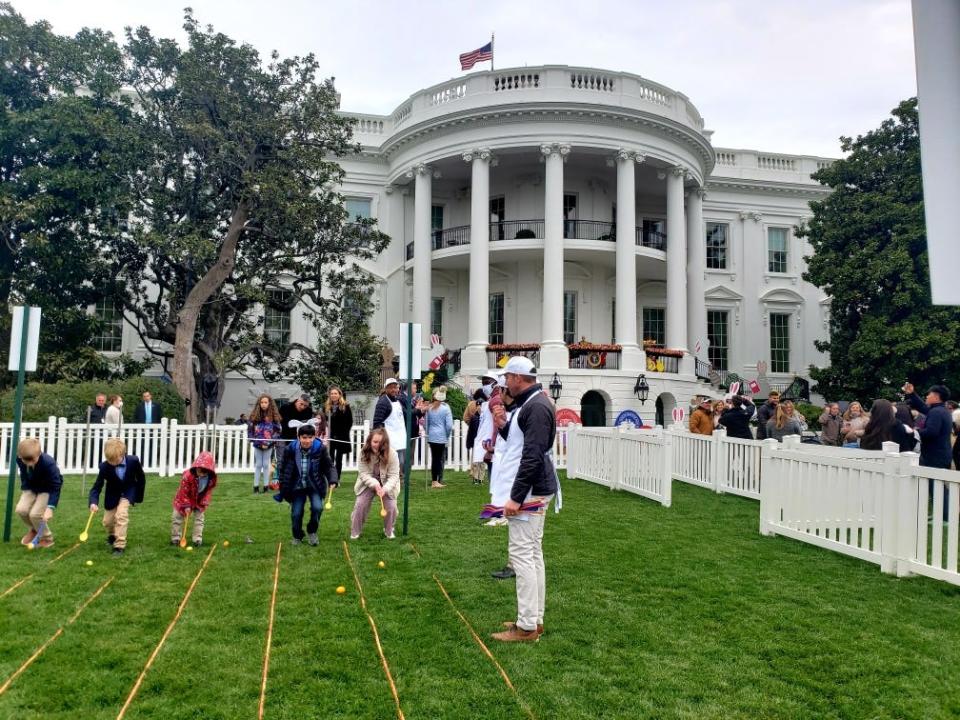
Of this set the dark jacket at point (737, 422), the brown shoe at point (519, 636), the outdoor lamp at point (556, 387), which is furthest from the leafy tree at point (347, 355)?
the brown shoe at point (519, 636)

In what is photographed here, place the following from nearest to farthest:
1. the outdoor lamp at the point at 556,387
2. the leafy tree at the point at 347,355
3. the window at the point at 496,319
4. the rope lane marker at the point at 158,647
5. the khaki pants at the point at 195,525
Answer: the rope lane marker at the point at 158,647 < the khaki pants at the point at 195,525 < the leafy tree at the point at 347,355 < the outdoor lamp at the point at 556,387 < the window at the point at 496,319

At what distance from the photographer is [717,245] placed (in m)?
35.5

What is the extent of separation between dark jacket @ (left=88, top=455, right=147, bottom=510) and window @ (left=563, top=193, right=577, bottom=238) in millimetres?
23401

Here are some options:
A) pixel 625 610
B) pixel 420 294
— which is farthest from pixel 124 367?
pixel 625 610

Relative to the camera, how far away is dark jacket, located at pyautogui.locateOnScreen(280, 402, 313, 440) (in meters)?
12.7

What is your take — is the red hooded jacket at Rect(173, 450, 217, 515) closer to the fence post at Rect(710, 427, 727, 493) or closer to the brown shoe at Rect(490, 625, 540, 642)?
the brown shoe at Rect(490, 625, 540, 642)

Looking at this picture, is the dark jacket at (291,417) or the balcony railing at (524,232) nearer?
the dark jacket at (291,417)

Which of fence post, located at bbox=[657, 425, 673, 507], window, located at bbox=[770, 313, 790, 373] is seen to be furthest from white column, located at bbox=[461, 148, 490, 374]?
window, located at bbox=[770, 313, 790, 373]

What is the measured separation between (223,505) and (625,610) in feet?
25.2

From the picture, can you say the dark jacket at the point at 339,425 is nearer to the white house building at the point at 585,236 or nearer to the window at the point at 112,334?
the white house building at the point at 585,236

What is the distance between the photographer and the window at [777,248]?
35.8m

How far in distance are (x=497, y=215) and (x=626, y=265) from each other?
6554 millimetres

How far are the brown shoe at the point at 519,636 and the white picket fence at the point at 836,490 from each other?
405cm

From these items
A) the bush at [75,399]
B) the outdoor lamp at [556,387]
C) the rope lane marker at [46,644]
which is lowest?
the rope lane marker at [46,644]
